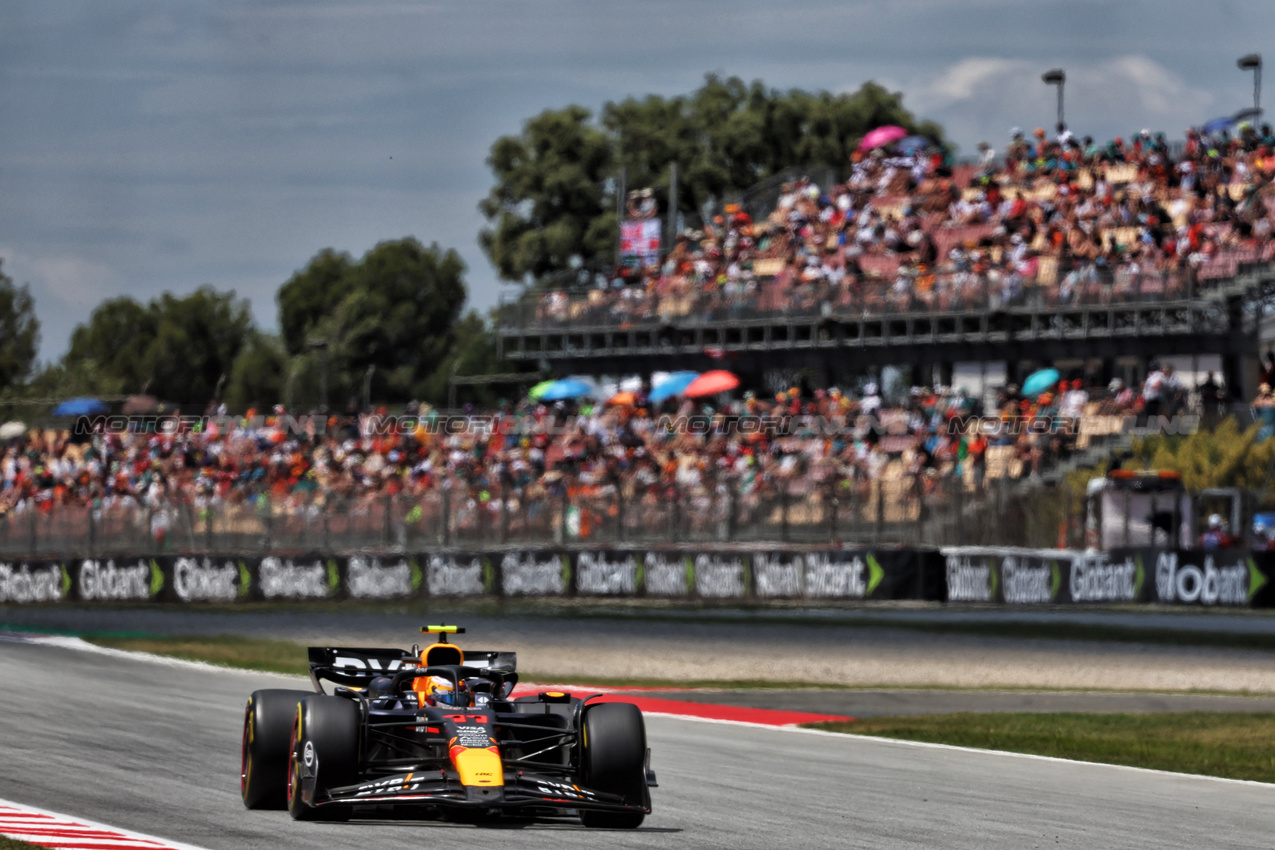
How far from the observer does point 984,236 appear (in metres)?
40.3

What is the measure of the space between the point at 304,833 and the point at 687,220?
42699 mm

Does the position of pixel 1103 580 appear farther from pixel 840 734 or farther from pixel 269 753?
pixel 269 753

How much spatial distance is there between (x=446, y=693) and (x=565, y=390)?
31.7m

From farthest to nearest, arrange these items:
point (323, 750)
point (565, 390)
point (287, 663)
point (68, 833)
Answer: point (565, 390) < point (287, 663) < point (323, 750) < point (68, 833)

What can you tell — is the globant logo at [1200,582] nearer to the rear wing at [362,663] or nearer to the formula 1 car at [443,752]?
the rear wing at [362,663]

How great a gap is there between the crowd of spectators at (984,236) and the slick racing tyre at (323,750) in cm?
2853

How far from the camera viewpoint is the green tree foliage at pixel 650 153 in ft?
199

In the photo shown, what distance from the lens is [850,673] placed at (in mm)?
25703

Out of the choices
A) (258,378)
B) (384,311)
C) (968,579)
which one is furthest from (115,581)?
(384,311)

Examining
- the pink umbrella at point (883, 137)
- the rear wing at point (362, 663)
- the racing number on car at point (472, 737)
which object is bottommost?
the racing number on car at point (472, 737)

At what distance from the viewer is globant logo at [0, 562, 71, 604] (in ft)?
115

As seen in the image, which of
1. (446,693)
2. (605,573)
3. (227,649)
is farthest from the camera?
(605,573)

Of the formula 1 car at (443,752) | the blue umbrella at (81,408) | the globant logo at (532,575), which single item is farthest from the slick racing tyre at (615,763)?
the blue umbrella at (81,408)

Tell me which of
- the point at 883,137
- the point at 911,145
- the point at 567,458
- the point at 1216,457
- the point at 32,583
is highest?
the point at 883,137
